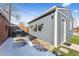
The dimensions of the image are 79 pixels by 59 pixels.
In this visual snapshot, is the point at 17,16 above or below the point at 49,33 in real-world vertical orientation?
above

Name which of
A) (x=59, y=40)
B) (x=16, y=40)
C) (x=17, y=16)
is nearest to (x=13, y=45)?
(x=16, y=40)

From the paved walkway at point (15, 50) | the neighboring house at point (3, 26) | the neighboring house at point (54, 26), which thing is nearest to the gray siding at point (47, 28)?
the neighboring house at point (54, 26)

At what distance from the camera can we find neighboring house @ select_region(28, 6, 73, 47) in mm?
3834

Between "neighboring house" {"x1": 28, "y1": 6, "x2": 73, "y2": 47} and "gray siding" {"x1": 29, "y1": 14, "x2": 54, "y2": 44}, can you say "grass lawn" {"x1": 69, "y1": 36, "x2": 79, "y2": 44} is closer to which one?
"neighboring house" {"x1": 28, "y1": 6, "x2": 73, "y2": 47}

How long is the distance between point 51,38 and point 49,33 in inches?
3.5

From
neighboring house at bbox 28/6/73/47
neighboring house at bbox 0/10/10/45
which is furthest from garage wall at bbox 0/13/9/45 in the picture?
neighboring house at bbox 28/6/73/47

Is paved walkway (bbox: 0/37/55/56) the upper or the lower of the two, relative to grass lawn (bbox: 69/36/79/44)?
lower

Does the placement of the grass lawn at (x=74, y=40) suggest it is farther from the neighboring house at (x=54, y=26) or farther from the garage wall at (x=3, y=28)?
→ the garage wall at (x=3, y=28)

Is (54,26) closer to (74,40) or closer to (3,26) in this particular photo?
(74,40)

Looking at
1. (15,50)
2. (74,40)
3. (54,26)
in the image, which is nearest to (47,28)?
(54,26)

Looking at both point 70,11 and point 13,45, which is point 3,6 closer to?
point 13,45

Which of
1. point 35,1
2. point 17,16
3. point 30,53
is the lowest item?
point 30,53

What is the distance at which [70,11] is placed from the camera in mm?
3848

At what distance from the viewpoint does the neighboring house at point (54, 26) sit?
383 centimetres
